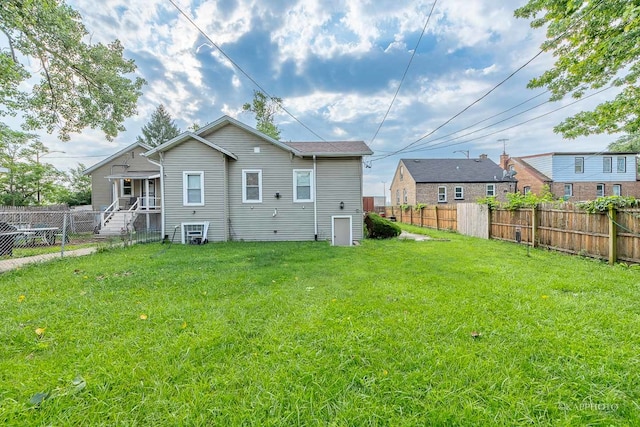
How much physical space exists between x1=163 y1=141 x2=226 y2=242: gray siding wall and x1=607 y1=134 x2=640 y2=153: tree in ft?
113

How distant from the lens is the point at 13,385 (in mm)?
2090

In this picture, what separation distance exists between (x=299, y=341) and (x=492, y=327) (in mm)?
2136

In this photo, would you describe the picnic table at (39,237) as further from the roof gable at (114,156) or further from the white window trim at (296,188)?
the white window trim at (296,188)

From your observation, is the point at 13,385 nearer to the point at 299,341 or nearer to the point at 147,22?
the point at 299,341

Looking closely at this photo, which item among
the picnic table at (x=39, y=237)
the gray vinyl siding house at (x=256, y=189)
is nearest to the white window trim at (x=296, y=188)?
the gray vinyl siding house at (x=256, y=189)

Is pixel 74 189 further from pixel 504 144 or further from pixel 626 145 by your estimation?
pixel 626 145

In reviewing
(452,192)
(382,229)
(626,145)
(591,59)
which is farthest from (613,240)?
(626,145)

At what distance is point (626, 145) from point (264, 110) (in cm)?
3453

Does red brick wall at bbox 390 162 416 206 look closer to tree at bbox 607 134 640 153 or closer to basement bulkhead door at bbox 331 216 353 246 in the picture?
basement bulkhead door at bbox 331 216 353 246

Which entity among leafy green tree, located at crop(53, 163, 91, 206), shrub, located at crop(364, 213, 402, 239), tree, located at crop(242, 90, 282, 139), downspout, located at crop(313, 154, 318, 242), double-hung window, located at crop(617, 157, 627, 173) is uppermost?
tree, located at crop(242, 90, 282, 139)

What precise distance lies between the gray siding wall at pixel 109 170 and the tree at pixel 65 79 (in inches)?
136

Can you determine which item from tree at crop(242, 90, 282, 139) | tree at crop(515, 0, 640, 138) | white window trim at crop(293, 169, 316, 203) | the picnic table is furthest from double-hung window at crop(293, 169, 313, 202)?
tree at crop(242, 90, 282, 139)

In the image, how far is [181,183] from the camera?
1050cm

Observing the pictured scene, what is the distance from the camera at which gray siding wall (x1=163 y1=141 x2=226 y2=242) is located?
34.3 feet
